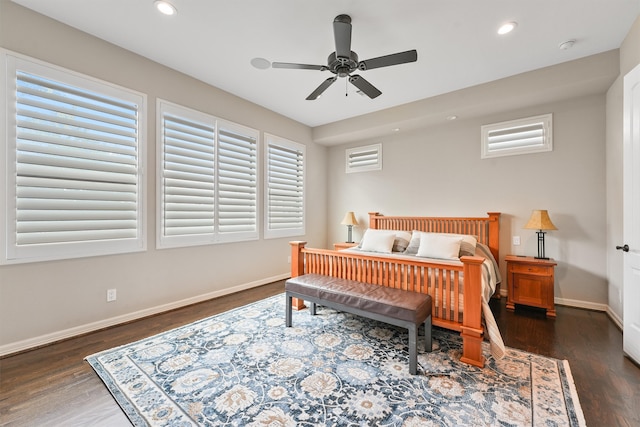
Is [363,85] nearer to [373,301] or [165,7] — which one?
[165,7]

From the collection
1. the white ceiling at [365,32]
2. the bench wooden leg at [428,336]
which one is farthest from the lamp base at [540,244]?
the bench wooden leg at [428,336]

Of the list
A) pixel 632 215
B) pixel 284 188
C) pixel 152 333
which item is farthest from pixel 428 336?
pixel 284 188

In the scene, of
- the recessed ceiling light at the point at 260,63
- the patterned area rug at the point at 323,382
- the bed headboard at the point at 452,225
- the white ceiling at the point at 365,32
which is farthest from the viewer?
the bed headboard at the point at 452,225

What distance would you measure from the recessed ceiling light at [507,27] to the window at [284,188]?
11.0 ft

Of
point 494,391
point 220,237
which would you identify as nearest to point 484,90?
point 494,391

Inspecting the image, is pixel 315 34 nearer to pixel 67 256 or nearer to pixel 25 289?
pixel 67 256

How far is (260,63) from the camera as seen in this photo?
319cm

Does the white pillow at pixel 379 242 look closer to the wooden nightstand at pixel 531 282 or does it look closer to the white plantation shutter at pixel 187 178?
the wooden nightstand at pixel 531 282

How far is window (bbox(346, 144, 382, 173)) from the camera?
5242 millimetres

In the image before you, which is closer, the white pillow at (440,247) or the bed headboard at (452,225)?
the white pillow at (440,247)

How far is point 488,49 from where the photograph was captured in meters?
2.89

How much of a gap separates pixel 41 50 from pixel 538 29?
468 centimetres

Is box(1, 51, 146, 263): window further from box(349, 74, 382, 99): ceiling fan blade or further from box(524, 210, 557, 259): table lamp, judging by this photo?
box(524, 210, 557, 259): table lamp

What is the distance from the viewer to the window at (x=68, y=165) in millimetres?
2311
